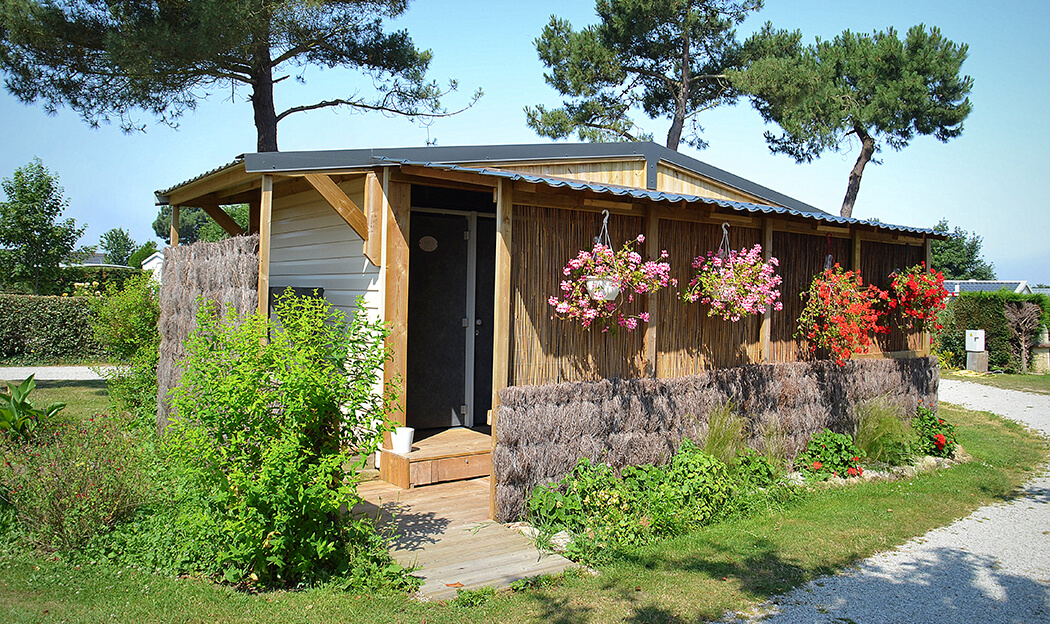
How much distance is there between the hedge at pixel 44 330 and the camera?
1656 centimetres

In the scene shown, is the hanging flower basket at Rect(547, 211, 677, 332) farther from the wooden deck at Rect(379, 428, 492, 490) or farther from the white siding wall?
the white siding wall

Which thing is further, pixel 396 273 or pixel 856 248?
pixel 856 248

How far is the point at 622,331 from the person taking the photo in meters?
6.09

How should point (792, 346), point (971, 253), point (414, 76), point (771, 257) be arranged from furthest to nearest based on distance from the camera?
point (971, 253), point (414, 76), point (792, 346), point (771, 257)

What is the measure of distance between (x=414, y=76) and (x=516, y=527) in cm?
1251

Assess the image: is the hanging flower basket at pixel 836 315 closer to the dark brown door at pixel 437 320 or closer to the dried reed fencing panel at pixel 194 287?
the dark brown door at pixel 437 320

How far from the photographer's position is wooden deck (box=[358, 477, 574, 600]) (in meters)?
4.22

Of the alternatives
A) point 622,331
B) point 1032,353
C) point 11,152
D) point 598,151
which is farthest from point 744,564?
point 11,152

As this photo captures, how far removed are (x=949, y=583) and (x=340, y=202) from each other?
4886 millimetres

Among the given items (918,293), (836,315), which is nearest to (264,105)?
(836,315)

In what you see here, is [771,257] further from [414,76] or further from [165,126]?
[165,126]

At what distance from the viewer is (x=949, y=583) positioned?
4590mm

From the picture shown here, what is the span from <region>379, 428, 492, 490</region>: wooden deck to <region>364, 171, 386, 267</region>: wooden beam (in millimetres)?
1568

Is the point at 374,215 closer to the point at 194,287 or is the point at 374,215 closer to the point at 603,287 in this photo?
the point at 603,287
